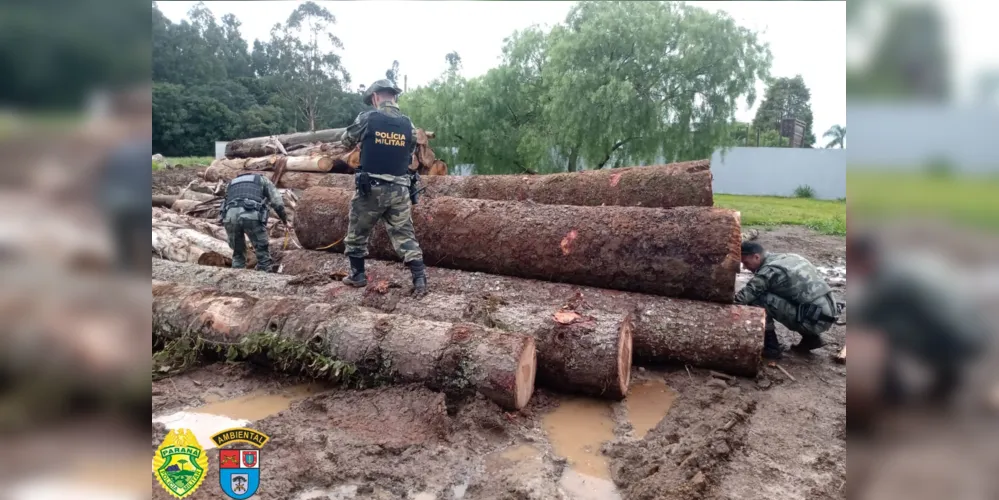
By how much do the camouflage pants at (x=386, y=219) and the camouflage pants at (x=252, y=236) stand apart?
5.82 feet

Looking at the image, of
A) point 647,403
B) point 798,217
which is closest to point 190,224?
point 647,403

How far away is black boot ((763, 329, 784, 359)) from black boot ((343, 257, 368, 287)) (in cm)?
356

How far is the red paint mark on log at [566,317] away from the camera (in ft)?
12.9

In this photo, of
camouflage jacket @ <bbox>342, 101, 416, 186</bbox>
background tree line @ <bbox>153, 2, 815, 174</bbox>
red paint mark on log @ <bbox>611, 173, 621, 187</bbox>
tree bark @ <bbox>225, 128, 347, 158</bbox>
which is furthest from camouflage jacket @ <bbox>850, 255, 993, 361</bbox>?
tree bark @ <bbox>225, 128, 347, 158</bbox>

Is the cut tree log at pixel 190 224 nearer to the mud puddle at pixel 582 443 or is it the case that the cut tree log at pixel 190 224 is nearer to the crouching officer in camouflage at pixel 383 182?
the crouching officer in camouflage at pixel 383 182

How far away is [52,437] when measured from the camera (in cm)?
91

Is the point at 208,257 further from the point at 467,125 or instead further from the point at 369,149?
the point at 467,125

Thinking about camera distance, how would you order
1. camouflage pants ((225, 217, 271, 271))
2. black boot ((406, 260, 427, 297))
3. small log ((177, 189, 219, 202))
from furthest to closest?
small log ((177, 189, 219, 202))
camouflage pants ((225, 217, 271, 271))
black boot ((406, 260, 427, 297))

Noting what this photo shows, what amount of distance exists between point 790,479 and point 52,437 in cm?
310

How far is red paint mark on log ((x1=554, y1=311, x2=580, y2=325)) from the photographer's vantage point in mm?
3918

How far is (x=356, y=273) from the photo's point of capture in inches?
200

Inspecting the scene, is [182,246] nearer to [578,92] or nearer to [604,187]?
[604,187]

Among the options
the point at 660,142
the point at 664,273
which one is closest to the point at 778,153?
the point at 660,142

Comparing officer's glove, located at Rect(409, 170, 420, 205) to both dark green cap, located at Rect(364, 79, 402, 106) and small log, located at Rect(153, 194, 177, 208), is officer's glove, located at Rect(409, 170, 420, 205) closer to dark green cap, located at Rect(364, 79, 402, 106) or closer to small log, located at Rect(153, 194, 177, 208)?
dark green cap, located at Rect(364, 79, 402, 106)
